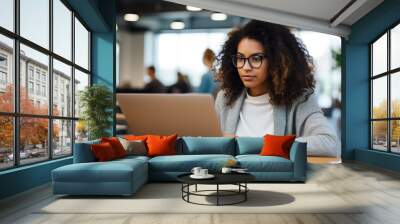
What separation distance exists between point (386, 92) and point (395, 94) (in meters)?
0.43

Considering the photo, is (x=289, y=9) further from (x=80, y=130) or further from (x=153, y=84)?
(x=80, y=130)

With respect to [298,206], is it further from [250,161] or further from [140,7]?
[140,7]

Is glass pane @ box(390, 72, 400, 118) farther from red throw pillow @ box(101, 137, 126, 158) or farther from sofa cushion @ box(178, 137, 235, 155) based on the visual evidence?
red throw pillow @ box(101, 137, 126, 158)

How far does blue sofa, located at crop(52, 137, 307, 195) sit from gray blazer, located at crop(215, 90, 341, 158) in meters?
0.77

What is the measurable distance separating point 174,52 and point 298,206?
19.0 ft

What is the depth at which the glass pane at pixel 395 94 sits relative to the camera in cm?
795

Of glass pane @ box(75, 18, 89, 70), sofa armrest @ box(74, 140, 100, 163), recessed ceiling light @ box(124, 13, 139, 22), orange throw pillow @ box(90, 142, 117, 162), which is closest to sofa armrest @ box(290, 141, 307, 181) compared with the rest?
orange throw pillow @ box(90, 142, 117, 162)

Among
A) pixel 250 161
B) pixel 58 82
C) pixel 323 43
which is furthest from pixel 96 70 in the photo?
pixel 323 43

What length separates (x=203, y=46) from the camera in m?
9.13

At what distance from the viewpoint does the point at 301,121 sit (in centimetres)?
709

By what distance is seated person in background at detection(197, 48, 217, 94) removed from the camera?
7731mm

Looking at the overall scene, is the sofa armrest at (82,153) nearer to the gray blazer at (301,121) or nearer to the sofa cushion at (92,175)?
the sofa cushion at (92,175)

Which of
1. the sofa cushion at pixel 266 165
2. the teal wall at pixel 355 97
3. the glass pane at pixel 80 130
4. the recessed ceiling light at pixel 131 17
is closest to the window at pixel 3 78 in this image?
the glass pane at pixel 80 130

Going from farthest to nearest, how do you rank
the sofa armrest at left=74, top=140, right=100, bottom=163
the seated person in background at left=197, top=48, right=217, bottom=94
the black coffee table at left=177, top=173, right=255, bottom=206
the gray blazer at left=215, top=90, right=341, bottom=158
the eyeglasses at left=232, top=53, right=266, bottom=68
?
Result: the seated person in background at left=197, top=48, right=217, bottom=94, the eyeglasses at left=232, top=53, right=266, bottom=68, the gray blazer at left=215, top=90, right=341, bottom=158, the sofa armrest at left=74, top=140, right=100, bottom=163, the black coffee table at left=177, top=173, right=255, bottom=206
